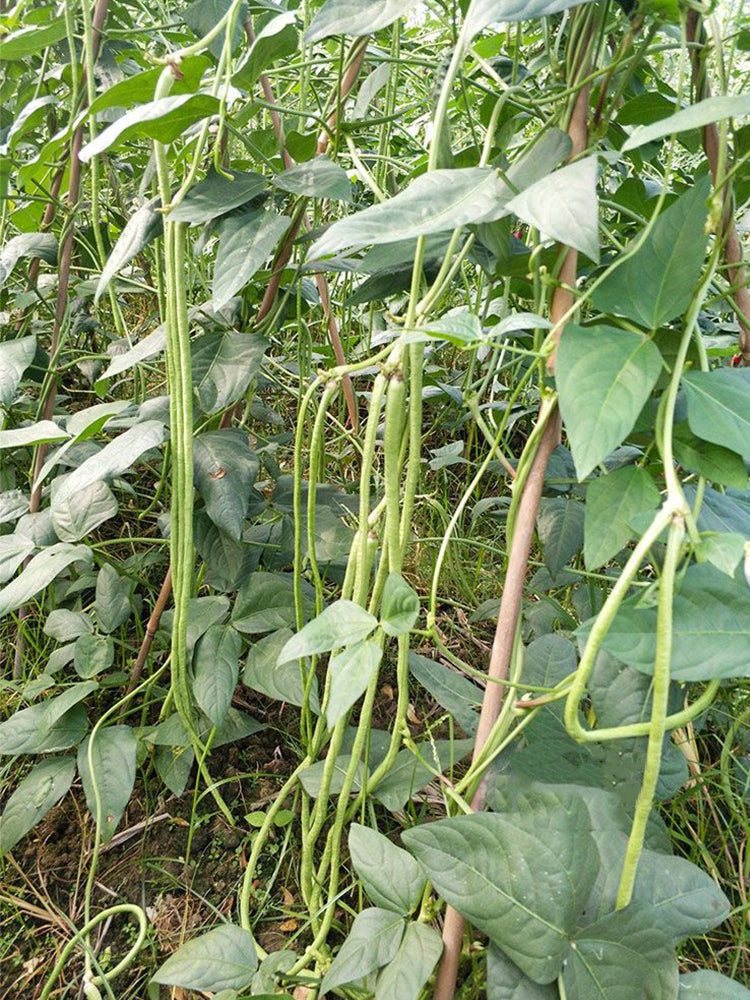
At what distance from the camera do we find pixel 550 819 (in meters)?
0.51

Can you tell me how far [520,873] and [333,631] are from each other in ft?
0.65

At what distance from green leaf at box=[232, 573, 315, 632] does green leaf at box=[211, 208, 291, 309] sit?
0.31 metres

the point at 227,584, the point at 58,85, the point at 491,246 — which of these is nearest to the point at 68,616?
the point at 227,584

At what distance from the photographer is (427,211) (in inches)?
19.3

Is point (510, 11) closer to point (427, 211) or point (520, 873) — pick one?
point (427, 211)

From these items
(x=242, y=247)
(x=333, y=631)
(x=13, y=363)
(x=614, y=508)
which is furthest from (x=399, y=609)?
(x=13, y=363)

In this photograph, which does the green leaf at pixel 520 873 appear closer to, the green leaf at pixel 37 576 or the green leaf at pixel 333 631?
the green leaf at pixel 333 631

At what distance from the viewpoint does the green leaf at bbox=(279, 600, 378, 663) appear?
19.8 inches

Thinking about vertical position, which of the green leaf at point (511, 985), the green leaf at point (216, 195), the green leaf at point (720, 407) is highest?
the green leaf at point (216, 195)

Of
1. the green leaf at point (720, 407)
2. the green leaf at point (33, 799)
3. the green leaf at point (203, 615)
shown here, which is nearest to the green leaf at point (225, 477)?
the green leaf at point (203, 615)

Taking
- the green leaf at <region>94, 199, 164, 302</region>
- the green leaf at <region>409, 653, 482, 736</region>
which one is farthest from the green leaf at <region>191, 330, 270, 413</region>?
the green leaf at <region>409, 653, 482, 736</region>

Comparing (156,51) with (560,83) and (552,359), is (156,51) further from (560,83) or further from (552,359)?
(552,359)

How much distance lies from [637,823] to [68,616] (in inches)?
27.8

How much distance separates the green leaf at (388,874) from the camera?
1.91 feet
